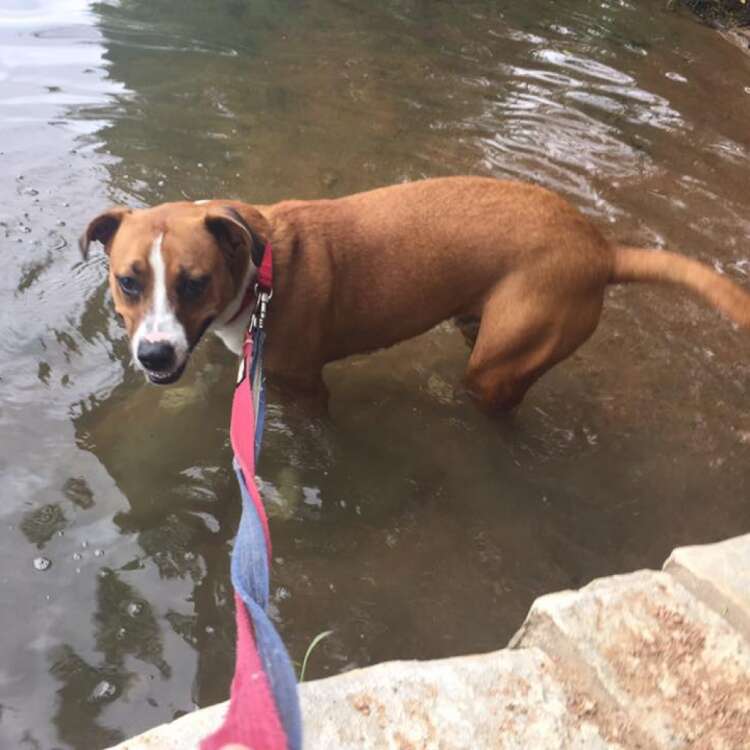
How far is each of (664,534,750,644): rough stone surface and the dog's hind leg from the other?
1.47 m

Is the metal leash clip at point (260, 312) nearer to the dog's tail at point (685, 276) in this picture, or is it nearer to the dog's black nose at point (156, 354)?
the dog's black nose at point (156, 354)

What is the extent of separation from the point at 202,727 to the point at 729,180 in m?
6.41

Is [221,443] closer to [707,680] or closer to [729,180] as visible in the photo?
[707,680]

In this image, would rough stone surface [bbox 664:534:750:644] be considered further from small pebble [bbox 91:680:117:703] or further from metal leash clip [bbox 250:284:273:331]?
small pebble [bbox 91:680:117:703]

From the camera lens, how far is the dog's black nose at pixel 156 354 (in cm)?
317

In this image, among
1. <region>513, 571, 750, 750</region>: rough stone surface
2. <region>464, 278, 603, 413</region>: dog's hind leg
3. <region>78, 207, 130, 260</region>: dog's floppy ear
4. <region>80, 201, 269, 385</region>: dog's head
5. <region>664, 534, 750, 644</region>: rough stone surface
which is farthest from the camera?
<region>464, 278, 603, 413</region>: dog's hind leg

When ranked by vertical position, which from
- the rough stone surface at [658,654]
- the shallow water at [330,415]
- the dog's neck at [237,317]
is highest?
the rough stone surface at [658,654]

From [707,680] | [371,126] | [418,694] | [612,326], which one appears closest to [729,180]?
[612,326]

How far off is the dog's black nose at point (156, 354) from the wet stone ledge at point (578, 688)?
61.1 inches

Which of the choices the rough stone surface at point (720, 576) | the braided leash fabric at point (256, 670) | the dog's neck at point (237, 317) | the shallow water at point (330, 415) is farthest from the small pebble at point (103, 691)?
the rough stone surface at point (720, 576)

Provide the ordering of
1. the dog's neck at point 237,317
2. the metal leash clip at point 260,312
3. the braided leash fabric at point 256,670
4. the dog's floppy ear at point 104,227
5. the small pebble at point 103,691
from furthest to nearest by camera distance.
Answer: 1. the dog's neck at point 237,317
2. the dog's floppy ear at point 104,227
3. the metal leash clip at point 260,312
4. the small pebble at point 103,691
5. the braided leash fabric at point 256,670

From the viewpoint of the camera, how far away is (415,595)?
11.6 ft

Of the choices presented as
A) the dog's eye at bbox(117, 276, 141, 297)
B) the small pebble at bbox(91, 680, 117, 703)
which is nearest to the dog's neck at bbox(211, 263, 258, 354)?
the dog's eye at bbox(117, 276, 141, 297)

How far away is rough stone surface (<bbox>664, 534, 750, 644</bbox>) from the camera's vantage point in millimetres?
2354
